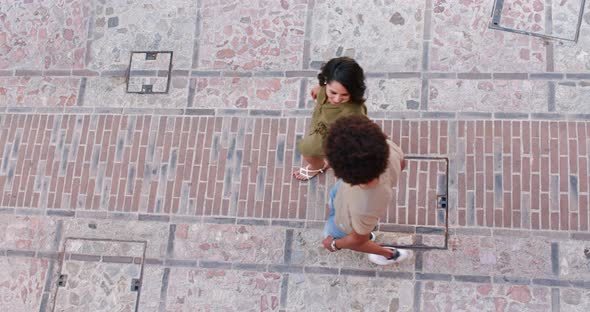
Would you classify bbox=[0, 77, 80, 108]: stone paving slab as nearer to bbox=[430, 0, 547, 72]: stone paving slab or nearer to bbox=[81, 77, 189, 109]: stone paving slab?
bbox=[81, 77, 189, 109]: stone paving slab

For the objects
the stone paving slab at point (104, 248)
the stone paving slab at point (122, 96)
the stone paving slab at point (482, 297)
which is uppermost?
the stone paving slab at point (122, 96)

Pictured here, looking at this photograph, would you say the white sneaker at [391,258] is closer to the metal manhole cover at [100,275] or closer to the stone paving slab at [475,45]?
the stone paving slab at [475,45]

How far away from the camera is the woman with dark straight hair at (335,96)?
11.1ft

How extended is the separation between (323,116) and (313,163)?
849 mm

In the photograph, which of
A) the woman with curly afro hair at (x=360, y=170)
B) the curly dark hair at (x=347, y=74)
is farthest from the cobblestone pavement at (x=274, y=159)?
the curly dark hair at (x=347, y=74)

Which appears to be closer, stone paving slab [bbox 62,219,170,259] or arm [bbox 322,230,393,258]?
arm [bbox 322,230,393,258]

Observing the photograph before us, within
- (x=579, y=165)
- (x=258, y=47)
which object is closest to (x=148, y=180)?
(x=258, y=47)

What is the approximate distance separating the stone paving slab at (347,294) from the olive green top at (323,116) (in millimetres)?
1316

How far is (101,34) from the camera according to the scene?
567cm

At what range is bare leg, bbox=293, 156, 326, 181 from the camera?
428 cm

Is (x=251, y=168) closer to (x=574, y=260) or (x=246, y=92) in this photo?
(x=246, y=92)

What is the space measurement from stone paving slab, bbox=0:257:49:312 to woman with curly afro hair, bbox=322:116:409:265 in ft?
10.3

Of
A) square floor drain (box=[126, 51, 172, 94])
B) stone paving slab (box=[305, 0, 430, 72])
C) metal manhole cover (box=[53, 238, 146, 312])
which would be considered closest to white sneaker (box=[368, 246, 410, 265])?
stone paving slab (box=[305, 0, 430, 72])

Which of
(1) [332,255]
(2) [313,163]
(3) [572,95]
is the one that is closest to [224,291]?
(1) [332,255]
